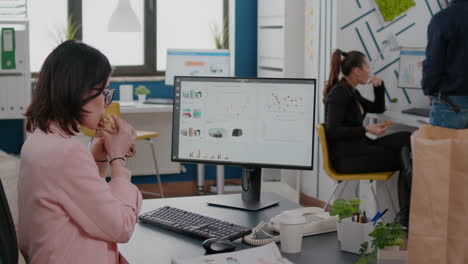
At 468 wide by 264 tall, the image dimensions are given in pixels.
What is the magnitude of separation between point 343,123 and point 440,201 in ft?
9.15

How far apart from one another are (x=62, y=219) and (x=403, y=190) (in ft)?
9.07

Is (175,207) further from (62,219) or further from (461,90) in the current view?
(461,90)

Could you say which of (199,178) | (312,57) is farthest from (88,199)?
(199,178)

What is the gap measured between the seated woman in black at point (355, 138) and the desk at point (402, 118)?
10 cm

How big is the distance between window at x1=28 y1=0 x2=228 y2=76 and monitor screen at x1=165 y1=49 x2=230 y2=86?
0.37 meters

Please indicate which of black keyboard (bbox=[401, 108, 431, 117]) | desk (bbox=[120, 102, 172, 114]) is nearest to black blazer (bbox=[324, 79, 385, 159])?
black keyboard (bbox=[401, 108, 431, 117])

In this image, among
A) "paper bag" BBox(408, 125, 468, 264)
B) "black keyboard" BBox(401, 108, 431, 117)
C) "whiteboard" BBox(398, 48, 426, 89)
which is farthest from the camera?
"whiteboard" BBox(398, 48, 426, 89)

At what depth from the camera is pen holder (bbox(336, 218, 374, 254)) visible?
5.84 ft

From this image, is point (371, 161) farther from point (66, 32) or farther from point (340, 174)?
point (66, 32)

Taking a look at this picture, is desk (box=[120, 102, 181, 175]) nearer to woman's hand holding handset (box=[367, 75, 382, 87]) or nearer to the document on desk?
woman's hand holding handset (box=[367, 75, 382, 87])

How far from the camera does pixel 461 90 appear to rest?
3746 millimetres

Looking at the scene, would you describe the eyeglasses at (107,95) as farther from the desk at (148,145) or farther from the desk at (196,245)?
the desk at (148,145)

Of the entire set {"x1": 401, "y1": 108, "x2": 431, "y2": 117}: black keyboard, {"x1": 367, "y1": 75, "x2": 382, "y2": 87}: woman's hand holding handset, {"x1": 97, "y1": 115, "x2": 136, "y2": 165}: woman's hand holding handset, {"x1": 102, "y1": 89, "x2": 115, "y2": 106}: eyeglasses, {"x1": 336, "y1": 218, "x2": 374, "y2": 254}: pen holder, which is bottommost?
{"x1": 336, "y1": 218, "x2": 374, "y2": 254}: pen holder

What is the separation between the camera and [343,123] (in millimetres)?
4184
